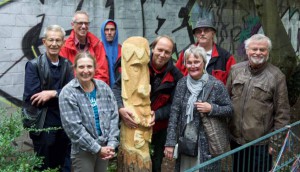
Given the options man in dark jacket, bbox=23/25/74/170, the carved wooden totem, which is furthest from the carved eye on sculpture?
man in dark jacket, bbox=23/25/74/170

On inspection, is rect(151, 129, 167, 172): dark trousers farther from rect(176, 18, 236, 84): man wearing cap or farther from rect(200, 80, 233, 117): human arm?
rect(200, 80, 233, 117): human arm

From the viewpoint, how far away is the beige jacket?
3.72 m

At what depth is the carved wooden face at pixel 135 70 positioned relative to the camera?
3730 mm

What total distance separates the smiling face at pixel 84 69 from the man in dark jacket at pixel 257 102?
1364 millimetres

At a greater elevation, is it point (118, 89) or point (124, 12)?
point (124, 12)

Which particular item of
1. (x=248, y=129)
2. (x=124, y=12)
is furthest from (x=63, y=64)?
(x=124, y=12)

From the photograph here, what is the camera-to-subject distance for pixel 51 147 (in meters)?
3.95

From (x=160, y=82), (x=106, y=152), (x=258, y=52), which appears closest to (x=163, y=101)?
(x=160, y=82)

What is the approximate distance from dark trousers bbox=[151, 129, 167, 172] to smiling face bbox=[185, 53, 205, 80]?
877mm

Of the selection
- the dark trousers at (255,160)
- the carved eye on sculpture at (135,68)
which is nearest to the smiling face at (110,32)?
the carved eye on sculpture at (135,68)

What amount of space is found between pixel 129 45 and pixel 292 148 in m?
1.83

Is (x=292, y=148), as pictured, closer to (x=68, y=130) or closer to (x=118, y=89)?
(x=118, y=89)

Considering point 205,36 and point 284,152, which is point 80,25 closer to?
point 205,36

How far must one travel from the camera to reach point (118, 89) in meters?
3.88
